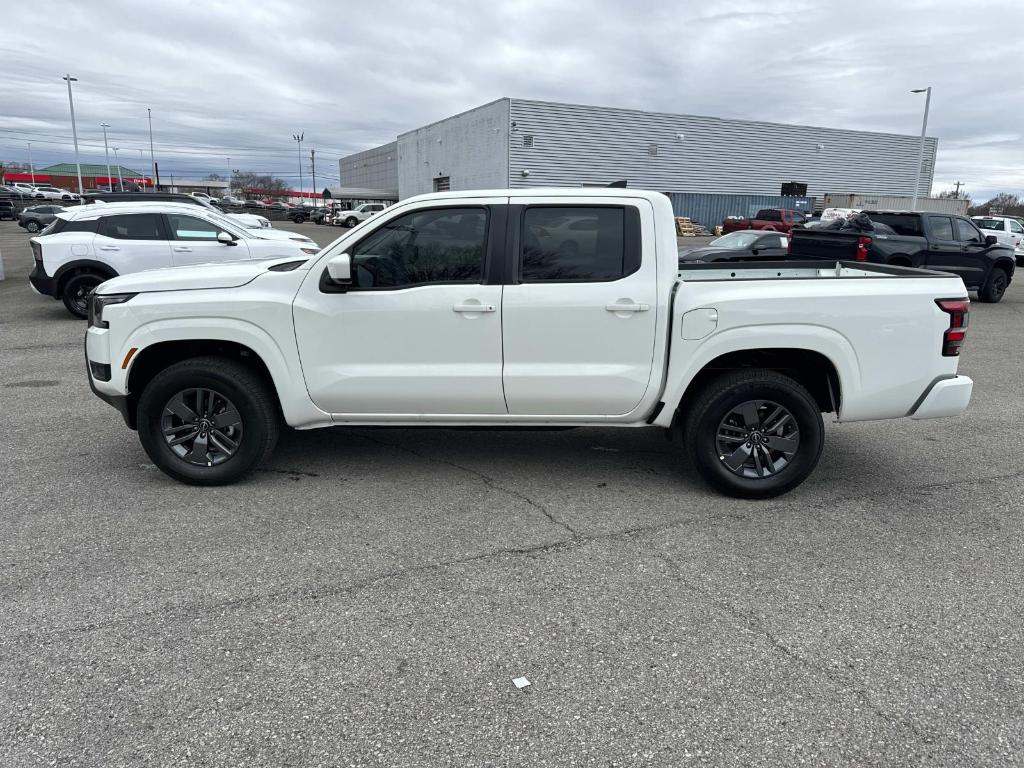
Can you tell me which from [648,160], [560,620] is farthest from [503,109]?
[560,620]

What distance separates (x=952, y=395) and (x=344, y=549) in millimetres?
3711

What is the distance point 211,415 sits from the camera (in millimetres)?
4832

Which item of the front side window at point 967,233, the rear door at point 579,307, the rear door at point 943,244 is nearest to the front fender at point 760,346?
the rear door at point 579,307

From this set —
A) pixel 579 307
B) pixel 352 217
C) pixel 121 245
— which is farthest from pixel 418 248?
pixel 352 217

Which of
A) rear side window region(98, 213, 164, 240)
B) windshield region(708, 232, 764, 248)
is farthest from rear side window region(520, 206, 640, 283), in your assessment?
windshield region(708, 232, 764, 248)

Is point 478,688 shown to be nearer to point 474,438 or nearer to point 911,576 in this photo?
point 911,576

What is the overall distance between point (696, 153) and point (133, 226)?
44.1 meters

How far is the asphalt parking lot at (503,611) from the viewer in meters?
2.66

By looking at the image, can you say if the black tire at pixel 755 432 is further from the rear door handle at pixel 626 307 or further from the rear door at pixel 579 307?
the rear door handle at pixel 626 307

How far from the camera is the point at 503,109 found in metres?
44.1

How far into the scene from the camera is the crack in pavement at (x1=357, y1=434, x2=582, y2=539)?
14.4 feet

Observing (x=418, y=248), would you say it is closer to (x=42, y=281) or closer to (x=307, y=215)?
(x=42, y=281)

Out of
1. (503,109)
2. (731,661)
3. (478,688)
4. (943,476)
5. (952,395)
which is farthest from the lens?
(503,109)

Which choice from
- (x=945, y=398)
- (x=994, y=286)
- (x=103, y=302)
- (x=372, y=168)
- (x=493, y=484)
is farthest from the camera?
(x=372, y=168)
